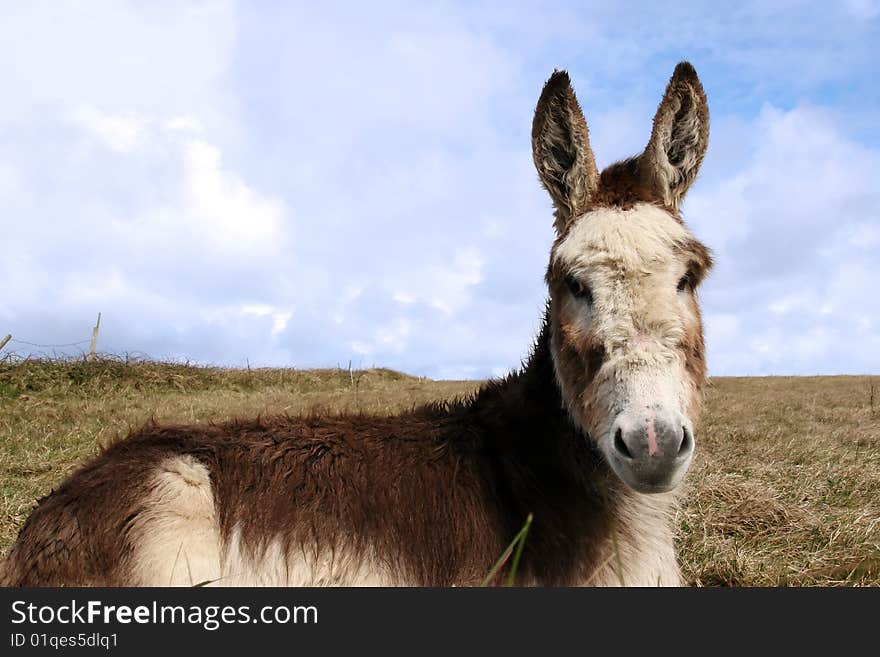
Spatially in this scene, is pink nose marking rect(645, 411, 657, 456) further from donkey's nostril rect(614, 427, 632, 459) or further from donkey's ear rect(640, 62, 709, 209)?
donkey's ear rect(640, 62, 709, 209)

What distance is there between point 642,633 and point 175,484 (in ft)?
8.32

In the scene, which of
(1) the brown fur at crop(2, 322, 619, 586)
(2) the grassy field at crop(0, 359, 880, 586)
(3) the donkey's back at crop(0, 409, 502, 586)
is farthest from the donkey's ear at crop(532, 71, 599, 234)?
(2) the grassy field at crop(0, 359, 880, 586)

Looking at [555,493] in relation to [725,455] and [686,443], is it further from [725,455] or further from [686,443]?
[725,455]

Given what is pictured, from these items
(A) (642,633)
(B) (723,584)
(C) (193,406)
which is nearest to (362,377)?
(C) (193,406)

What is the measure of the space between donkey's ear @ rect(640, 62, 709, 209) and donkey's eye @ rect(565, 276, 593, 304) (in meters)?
1.05

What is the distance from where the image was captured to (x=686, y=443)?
119 inches

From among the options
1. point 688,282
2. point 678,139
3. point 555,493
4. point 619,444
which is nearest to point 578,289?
point 688,282

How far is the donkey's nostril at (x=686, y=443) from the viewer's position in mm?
3002

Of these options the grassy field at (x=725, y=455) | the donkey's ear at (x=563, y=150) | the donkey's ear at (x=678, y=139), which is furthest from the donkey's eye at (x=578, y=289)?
the grassy field at (x=725, y=455)

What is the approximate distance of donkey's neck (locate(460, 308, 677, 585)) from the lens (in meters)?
3.70

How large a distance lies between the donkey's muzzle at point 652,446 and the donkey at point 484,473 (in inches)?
2.4

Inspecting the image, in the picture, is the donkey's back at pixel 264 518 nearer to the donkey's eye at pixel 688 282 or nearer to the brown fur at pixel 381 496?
the brown fur at pixel 381 496

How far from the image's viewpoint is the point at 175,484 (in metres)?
3.76

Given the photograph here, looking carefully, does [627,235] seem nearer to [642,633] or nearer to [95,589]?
[642,633]
